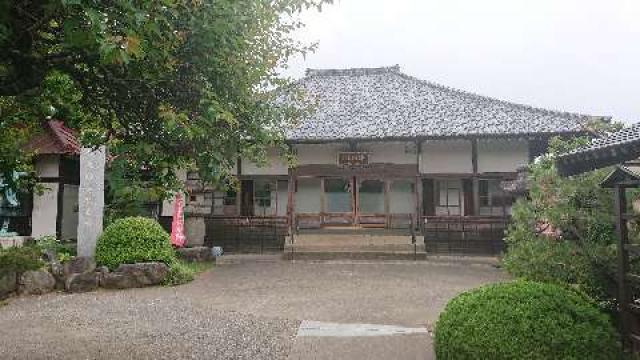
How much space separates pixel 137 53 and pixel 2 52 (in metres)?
1.99

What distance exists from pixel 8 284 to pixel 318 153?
1277 cm

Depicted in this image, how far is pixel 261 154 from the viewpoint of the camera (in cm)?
679

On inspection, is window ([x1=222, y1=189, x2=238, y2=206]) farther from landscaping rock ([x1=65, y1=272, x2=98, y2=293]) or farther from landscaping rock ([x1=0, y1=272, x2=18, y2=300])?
landscaping rock ([x1=0, y1=272, x2=18, y2=300])

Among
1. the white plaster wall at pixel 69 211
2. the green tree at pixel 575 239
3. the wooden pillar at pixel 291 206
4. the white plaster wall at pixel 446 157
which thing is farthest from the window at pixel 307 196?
the green tree at pixel 575 239

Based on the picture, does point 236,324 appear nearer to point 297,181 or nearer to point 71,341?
point 71,341

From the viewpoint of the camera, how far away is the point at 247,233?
20.2 m

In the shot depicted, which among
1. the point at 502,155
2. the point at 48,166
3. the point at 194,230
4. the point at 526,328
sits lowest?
the point at 526,328

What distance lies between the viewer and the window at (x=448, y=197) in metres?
21.1

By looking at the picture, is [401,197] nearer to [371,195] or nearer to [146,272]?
[371,195]

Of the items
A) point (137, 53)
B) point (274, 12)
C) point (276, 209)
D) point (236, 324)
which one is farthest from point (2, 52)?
point (276, 209)

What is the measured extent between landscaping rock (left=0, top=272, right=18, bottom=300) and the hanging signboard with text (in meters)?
12.4

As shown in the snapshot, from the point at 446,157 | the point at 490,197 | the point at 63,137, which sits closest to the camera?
the point at 63,137

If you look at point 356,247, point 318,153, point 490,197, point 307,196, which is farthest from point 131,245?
point 490,197

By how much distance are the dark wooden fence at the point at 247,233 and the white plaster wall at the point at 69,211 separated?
16.0 ft
